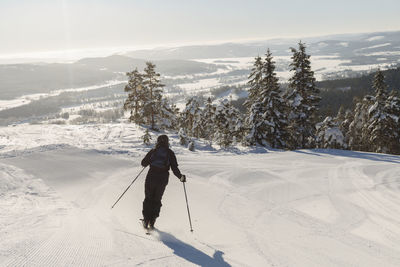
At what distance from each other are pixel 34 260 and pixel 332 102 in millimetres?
150548

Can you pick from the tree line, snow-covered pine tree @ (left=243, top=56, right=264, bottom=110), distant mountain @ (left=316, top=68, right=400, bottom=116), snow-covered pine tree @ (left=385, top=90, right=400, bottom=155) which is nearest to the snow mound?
the tree line

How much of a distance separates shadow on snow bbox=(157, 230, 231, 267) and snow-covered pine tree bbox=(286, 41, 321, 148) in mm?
24174

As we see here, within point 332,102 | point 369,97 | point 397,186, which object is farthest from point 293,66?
point 332,102

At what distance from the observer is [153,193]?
570 centimetres

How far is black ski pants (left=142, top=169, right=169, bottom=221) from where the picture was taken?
5.66 m

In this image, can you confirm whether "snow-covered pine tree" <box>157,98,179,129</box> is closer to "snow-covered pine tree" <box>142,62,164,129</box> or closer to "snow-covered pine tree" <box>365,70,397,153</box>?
"snow-covered pine tree" <box>142,62,164,129</box>

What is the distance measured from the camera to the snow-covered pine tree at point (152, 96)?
3341cm

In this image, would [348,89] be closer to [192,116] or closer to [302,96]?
[192,116]

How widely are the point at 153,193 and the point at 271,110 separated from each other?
22472mm

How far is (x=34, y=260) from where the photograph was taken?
12.8ft

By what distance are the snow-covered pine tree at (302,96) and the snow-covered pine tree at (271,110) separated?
153 cm

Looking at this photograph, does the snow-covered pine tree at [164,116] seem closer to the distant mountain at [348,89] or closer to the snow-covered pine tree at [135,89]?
the snow-covered pine tree at [135,89]

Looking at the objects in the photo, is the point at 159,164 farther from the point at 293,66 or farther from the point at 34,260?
the point at 293,66

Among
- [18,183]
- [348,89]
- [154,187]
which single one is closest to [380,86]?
[154,187]
